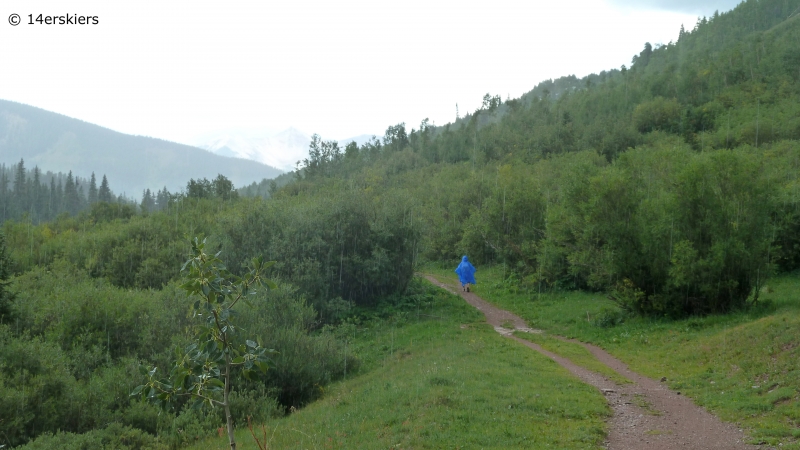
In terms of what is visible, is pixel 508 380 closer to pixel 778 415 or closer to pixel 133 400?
pixel 778 415

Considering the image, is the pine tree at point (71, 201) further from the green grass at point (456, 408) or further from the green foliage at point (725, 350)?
the green grass at point (456, 408)

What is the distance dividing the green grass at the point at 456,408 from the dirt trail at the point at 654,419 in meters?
→ 0.41

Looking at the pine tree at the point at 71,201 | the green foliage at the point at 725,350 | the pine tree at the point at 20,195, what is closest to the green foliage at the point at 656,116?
the green foliage at the point at 725,350

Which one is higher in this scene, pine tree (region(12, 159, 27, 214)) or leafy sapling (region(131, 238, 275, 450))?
pine tree (region(12, 159, 27, 214))

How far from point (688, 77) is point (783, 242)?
191 feet

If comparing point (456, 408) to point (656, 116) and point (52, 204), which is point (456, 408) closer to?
point (656, 116)

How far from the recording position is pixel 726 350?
1625 cm

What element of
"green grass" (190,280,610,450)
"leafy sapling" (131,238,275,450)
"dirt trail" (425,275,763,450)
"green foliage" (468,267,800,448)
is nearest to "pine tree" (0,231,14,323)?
"green grass" (190,280,610,450)

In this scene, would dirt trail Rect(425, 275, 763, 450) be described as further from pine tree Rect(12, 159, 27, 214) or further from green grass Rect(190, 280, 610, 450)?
pine tree Rect(12, 159, 27, 214)

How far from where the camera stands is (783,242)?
91.4ft

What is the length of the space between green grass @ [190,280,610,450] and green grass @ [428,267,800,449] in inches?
107

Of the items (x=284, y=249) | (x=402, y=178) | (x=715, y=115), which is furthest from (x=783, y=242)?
A: (x=402, y=178)

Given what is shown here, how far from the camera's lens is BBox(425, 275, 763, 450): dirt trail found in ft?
33.6

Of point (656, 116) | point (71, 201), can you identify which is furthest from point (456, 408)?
point (71, 201)
